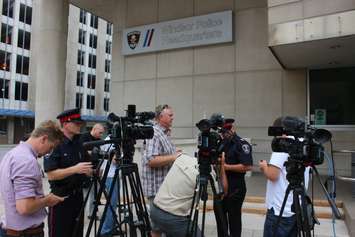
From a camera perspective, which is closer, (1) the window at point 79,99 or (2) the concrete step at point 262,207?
(2) the concrete step at point 262,207

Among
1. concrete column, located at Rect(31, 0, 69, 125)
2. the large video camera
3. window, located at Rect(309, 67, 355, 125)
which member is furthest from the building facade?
the large video camera

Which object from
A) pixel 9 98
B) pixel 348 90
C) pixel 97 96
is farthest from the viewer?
pixel 97 96

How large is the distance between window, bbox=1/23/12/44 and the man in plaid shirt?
37.5 meters

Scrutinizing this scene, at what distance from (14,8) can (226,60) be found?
33512 millimetres

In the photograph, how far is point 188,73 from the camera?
37.6 ft

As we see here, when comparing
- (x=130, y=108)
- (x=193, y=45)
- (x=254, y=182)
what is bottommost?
(x=254, y=182)

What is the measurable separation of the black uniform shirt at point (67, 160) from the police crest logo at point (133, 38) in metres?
9.44

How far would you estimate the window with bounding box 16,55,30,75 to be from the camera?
3738 cm

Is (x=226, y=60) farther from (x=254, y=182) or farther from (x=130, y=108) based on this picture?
(x=130, y=108)

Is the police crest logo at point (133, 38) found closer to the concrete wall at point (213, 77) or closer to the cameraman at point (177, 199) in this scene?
the concrete wall at point (213, 77)

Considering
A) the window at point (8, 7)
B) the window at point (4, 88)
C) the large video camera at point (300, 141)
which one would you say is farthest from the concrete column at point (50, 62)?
the window at point (8, 7)

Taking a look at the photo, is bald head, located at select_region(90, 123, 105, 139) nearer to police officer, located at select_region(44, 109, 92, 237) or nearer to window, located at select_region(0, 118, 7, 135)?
police officer, located at select_region(44, 109, 92, 237)

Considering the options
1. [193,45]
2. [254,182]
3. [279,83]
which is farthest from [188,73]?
[254,182]

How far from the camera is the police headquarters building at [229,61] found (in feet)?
22.8
